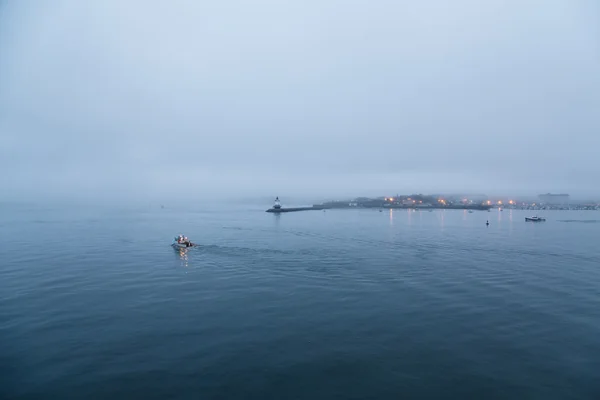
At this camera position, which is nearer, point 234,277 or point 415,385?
point 415,385

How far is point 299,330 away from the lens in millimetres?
17609

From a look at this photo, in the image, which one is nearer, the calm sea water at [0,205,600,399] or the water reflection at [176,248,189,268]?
the calm sea water at [0,205,600,399]

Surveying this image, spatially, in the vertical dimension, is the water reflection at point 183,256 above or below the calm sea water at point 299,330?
above

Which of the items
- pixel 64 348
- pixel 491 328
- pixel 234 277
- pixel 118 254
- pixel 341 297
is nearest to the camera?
pixel 64 348

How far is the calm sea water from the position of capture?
41.6 feet

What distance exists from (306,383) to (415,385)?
171 inches

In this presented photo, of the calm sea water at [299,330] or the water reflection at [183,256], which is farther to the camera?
the water reflection at [183,256]

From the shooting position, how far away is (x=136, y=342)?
639 inches

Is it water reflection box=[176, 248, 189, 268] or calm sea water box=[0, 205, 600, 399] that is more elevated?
water reflection box=[176, 248, 189, 268]

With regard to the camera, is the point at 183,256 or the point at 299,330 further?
the point at 183,256

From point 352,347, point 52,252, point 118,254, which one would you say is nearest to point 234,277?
point 352,347

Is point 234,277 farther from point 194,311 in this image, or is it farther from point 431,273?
point 431,273

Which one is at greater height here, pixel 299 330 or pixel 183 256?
pixel 183 256

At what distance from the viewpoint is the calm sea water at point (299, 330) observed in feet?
41.6
